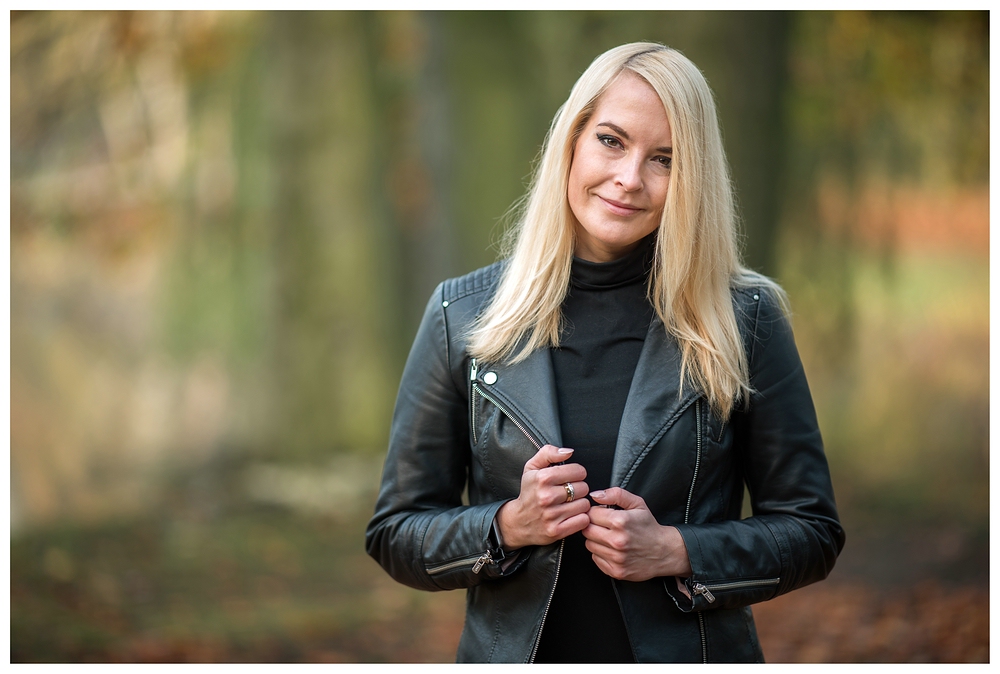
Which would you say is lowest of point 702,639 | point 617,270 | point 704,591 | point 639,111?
point 702,639

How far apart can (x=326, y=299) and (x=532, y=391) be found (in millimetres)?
6348

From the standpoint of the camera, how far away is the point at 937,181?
30.7 ft

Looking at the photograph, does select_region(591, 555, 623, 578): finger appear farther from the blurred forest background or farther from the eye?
the blurred forest background

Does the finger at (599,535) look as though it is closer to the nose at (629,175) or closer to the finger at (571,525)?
the finger at (571,525)

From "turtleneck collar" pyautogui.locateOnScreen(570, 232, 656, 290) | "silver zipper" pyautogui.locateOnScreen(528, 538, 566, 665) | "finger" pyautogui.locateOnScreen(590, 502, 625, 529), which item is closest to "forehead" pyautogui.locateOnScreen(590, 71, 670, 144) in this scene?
"turtleneck collar" pyautogui.locateOnScreen(570, 232, 656, 290)

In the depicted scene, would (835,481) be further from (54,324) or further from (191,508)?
(54,324)

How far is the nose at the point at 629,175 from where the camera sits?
2.25 meters

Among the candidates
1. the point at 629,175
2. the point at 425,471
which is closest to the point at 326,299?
the point at 425,471

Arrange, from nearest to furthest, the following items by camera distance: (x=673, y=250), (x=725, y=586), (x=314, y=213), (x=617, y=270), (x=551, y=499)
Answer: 1. (x=551, y=499)
2. (x=725, y=586)
3. (x=673, y=250)
4. (x=617, y=270)
5. (x=314, y=213)

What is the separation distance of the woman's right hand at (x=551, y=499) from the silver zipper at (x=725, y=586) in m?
0.32

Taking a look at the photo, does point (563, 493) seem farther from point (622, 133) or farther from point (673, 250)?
point (622, 133)

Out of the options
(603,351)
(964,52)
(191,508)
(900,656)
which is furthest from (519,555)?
(964,52)

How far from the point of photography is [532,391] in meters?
2.32

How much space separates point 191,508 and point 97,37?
437 centimetres
